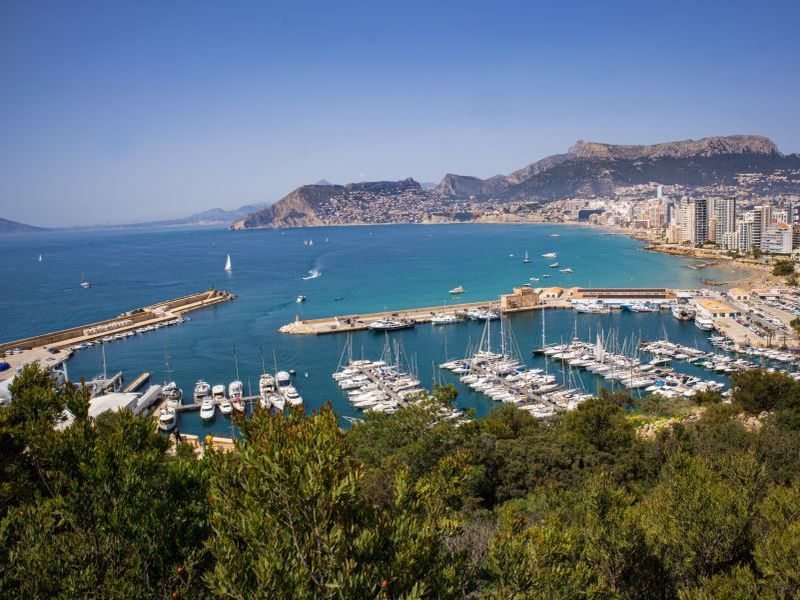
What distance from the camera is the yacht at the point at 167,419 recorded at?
49.2 feet

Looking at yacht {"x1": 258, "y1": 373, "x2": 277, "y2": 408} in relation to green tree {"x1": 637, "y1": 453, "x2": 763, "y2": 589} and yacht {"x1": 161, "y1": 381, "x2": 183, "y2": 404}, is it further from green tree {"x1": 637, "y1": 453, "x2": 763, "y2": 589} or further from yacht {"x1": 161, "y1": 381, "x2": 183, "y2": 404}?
green tree {"x1": 637, "y1": 453, "x2": 763, "y2": 589}

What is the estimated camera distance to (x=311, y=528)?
265 centimetres

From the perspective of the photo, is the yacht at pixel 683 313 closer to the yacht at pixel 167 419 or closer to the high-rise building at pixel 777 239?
the yacht at pixel 167 419

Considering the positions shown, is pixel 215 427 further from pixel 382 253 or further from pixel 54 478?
pixel 382 253

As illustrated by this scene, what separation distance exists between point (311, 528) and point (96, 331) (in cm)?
2624

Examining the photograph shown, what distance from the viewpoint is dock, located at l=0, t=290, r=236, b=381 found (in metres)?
21.7

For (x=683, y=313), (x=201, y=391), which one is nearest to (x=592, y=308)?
(x=683, y=313)

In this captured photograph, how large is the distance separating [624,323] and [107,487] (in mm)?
24334

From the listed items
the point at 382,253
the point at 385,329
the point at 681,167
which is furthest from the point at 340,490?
the point at 681,167

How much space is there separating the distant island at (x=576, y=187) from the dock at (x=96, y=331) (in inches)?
3159

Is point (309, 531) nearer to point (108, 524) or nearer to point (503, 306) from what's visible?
point (108, 524)

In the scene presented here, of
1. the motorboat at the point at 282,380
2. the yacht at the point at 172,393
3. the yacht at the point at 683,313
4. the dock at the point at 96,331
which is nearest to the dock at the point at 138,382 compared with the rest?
the yacht at the point at 172,393

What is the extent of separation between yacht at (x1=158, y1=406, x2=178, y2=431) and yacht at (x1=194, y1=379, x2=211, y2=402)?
1285 mm

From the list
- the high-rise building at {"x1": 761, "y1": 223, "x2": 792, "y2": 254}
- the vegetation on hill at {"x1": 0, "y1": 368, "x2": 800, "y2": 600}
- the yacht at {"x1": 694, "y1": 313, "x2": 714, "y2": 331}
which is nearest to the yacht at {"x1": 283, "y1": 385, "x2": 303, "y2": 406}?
the vegetation on hill at {"x1": 0, "y1": 368, "x2": 800, "y2": 600}
